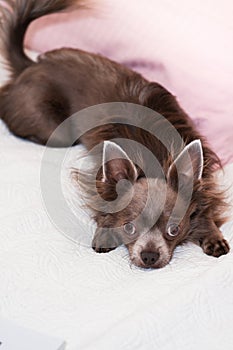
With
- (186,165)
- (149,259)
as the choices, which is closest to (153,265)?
(149,259)

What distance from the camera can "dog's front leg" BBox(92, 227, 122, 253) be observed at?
164cm

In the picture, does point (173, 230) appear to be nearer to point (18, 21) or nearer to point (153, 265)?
point (153, 265)

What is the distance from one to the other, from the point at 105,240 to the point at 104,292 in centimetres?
22

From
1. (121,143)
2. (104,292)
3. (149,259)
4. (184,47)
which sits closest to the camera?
(104,292)

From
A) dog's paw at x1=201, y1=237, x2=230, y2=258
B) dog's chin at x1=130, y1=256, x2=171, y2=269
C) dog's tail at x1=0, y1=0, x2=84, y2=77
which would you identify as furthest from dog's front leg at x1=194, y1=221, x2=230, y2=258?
dog's tail at x1=0, y1=0, x2=84, y2=77

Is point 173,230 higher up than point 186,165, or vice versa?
point 186,165

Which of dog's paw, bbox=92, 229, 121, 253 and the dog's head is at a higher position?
the dog's head

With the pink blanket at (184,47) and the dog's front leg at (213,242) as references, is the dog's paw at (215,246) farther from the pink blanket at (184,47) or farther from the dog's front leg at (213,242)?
the pink blanket at (184,47)

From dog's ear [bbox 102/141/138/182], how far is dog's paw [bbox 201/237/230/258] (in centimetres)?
24

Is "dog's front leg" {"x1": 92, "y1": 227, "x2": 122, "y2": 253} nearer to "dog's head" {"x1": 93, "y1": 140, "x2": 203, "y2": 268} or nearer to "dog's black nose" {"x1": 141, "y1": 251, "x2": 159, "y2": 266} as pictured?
"dog's head" {"x1": 93, "y1": 140, "x2": 203, "y2": 268}

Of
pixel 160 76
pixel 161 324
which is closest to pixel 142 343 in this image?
pixel 161 324

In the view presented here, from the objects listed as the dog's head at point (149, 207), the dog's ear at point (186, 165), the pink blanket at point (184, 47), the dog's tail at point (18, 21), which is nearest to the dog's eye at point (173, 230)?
the dog's head at point (149, 207)

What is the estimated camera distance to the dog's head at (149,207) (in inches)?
62.7

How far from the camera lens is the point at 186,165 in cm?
164
